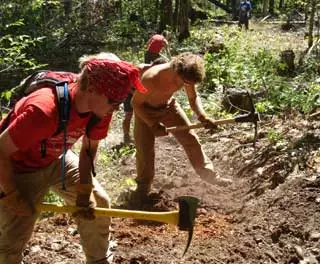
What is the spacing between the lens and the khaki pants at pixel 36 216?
3598 millimetres

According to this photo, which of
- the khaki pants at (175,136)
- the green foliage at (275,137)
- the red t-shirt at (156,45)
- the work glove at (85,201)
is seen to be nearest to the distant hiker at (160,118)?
the khaki pants at (175,136)

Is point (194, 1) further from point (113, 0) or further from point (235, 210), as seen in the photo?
point (235, 210)

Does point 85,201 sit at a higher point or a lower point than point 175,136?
higher

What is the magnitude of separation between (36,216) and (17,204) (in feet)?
1.11

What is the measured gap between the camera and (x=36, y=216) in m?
3.67

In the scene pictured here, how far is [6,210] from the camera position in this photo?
356 centimetres

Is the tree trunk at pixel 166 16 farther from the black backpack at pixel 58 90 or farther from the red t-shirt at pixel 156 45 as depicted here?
the black backpack at pixel 58 90

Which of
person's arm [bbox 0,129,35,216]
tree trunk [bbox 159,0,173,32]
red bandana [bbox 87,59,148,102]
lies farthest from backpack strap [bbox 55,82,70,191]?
tree trunk [bbox 159,0,173,32]

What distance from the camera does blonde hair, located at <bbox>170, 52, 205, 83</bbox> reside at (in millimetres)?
5082

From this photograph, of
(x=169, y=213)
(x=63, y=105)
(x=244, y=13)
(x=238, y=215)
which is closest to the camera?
(x=63, y=105)

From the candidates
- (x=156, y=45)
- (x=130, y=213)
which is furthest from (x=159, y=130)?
(x=156, y=45)

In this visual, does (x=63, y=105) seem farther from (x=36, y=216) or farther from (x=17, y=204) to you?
(x=36, y=216)

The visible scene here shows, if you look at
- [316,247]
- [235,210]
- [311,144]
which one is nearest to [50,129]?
[316,247]

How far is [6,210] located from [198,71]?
2.44m
